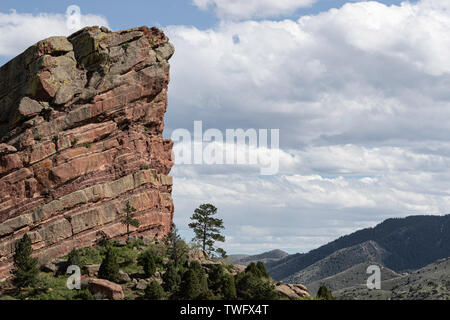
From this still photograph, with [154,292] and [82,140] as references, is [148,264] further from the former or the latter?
[82,140]

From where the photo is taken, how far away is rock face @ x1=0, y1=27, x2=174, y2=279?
274 ft

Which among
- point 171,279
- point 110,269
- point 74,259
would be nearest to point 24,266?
point 74,259

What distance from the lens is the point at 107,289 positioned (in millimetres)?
72000

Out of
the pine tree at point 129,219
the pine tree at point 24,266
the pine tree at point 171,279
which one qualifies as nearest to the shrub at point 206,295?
the pine tree at point 171,279

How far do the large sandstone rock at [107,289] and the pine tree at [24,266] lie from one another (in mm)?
7906

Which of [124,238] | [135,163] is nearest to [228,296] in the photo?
[124,238]

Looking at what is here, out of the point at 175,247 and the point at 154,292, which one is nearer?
the point at 154,292

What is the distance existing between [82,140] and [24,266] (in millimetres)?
22785

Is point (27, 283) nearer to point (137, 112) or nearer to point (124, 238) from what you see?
point (124, 238)

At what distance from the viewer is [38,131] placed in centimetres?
8556

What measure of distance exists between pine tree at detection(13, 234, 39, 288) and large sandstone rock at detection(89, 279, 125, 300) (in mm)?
7906

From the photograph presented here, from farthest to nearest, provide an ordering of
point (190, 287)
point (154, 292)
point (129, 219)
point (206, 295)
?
point (129, 219)
point (190, 287)
point (206, 295)
point (154, 292)

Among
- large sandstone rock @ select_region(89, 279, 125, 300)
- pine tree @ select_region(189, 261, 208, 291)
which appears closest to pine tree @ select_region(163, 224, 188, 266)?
pine tree @ select_region(189, 261, 208, 291)

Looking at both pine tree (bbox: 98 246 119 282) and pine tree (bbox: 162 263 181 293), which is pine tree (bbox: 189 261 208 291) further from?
pine tree (bbox: 98 246 119 282)
